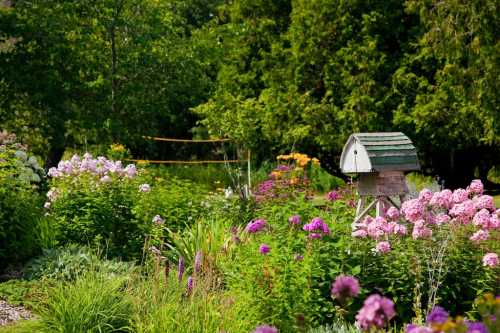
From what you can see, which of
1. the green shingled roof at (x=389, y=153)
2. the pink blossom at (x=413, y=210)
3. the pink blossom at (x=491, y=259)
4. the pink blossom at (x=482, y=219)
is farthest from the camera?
the green shingled roof at (x=389, y=153)

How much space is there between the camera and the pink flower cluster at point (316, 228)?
5410 mm

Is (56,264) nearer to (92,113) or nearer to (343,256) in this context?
(343,256)

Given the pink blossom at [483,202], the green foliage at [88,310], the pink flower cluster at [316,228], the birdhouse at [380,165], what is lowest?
the green foliage at [88,310]

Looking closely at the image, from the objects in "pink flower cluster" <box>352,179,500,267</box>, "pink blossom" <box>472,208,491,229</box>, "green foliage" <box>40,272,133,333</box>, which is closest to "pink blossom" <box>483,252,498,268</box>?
"pink flower cluster" <box>352,179,500,267</box>

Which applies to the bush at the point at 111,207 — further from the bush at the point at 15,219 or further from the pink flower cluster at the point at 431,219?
the pink flower cluster at the point at 431,219

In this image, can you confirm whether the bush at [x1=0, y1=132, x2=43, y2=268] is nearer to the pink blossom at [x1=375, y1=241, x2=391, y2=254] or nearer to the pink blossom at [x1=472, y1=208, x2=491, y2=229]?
the pink blossom at [x1=375, y1=241, x2=391, y2=254]

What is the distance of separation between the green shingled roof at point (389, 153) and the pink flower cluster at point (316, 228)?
7.47 feet

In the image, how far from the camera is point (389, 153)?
7820mm

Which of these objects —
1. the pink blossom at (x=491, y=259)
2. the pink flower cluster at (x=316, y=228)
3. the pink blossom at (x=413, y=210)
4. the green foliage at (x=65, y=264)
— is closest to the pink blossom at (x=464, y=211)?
the pink blossom at (x=413, y=210)

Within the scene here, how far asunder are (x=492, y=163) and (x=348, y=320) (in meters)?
9.48

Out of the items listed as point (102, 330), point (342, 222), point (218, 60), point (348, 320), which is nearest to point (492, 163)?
point (218, 60)

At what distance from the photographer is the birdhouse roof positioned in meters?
7.74

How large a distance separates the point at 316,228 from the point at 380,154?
2.53 meters

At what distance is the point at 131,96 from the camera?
42.6 ft
